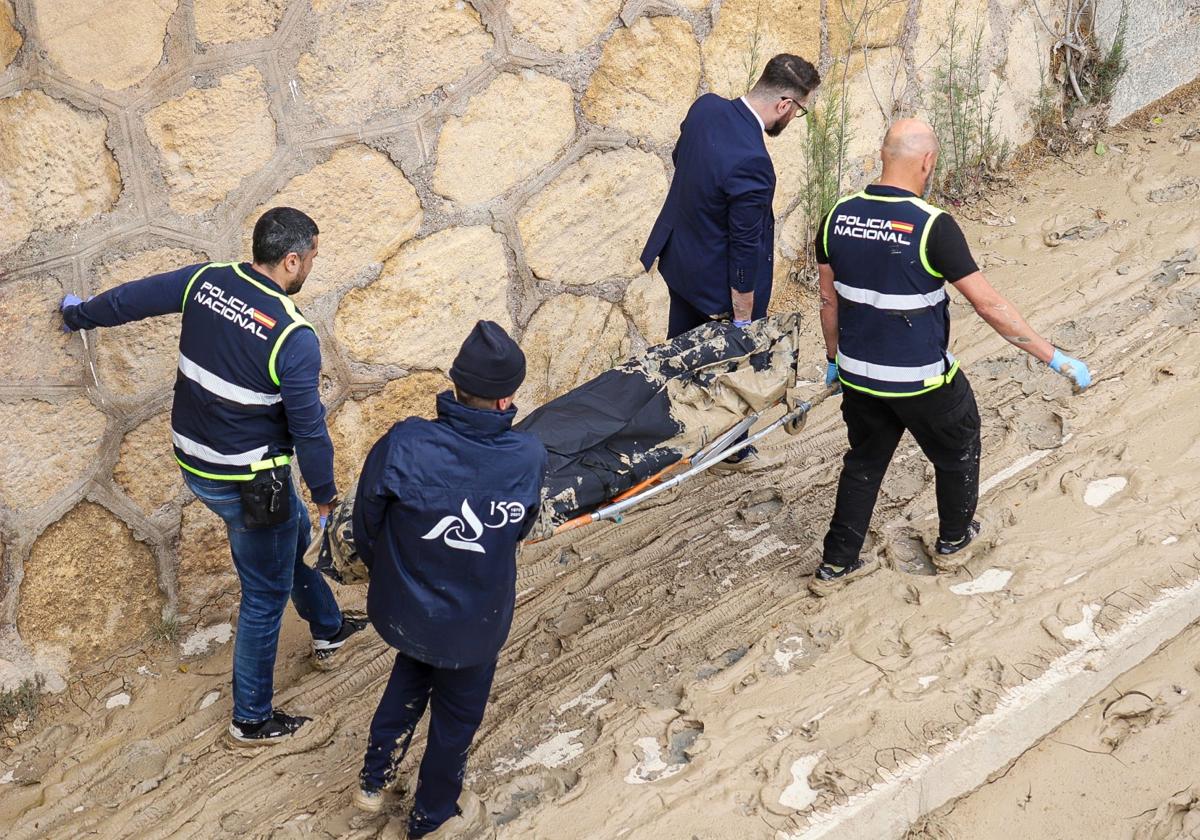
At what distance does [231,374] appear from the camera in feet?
11.6

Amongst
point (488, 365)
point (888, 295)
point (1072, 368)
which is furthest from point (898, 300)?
point (488, 365)

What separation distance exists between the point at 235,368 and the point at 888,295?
2.09m

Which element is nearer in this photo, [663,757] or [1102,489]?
[663,757]

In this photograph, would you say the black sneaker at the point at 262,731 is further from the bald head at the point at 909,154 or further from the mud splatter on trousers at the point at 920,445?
the bald head at the point at 909,154

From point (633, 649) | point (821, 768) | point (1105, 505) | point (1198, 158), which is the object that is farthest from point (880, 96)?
point (821, 768)

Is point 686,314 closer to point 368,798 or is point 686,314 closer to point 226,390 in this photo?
point 226,390

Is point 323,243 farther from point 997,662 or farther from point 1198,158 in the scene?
point 1198,158

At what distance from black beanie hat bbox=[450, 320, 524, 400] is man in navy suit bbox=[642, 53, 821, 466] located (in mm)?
1742

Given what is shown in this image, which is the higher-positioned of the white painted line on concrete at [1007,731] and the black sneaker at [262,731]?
the white painted line on concrete at [1007,731]

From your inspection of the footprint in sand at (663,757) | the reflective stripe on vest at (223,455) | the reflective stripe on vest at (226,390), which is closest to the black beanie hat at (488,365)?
→ the reflective stripe on vest at (226,390)

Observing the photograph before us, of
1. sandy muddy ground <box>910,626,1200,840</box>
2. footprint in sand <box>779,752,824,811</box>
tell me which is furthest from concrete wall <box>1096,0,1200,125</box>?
footprint in sand <box>779,752,824,811</box>

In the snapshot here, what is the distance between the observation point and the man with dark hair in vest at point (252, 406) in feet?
11.5

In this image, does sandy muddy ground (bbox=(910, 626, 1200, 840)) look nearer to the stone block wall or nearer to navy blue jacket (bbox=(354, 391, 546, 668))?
navy blue jacket (bbox=(354, 391, 546, 668))

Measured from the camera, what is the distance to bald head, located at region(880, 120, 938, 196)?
150 inches
